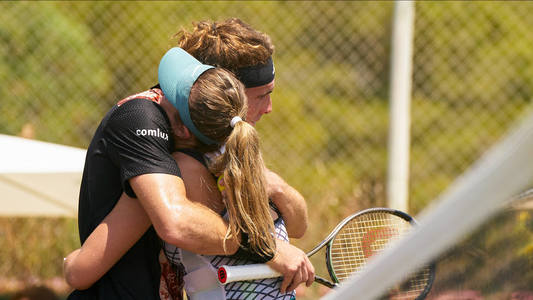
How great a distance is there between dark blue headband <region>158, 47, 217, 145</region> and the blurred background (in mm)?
3252

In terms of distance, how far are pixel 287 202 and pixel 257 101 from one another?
0.36 meters

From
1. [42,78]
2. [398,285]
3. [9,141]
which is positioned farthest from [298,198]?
[42,78]

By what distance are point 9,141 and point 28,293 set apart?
1097mm

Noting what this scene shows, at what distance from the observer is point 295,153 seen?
539cm

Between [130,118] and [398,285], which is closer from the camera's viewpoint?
[398,285]

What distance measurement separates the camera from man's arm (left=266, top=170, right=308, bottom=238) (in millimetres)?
2023

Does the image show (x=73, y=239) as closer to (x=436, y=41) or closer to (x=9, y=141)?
(x=9, y=141)

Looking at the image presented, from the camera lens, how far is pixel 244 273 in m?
1.84

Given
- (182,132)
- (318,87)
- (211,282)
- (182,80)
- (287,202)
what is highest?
(182,80)

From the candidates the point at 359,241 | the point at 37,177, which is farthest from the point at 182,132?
the point at 37,177

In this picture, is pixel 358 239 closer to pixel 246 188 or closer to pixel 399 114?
pixel 246 188

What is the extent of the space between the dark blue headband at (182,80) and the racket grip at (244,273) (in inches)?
13.5

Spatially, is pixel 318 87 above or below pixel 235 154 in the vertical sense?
below

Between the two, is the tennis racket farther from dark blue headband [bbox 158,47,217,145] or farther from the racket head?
dark blue headband [bbox 158,47,217,145]
